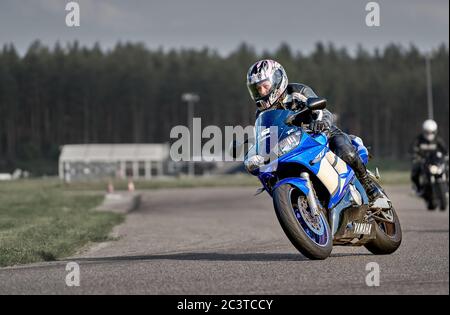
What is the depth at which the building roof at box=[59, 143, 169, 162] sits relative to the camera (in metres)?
83.9

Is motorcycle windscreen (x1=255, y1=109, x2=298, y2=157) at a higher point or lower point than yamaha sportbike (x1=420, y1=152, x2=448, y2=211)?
higher

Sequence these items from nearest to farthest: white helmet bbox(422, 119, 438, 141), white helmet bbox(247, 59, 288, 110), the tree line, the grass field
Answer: white helmet bbox(247, 59, 288, 110), the grass field, white helmet bbox(422, 119, 438, 141), the tree line

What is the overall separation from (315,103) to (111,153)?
77495 millimetres

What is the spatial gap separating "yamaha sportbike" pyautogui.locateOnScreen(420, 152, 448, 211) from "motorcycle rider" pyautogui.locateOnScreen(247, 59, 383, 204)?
41.5 feet

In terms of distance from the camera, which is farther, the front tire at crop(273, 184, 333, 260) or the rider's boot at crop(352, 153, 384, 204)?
the rider's boot at crop(352, 153, 384, 204)

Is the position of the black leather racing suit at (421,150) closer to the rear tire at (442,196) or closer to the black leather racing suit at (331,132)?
the rear tire at (442,196)

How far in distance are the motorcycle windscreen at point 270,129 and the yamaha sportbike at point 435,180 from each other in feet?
44.4

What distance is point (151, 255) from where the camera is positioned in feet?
36.8

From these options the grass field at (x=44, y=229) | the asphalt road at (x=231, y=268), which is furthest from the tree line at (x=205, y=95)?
the asphalt road at (x=231, y=268)

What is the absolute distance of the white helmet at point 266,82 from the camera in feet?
30.9

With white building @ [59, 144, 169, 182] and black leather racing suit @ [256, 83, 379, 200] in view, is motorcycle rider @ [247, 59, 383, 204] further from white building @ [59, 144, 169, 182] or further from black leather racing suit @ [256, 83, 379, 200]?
white building @ [59, 144, 169, 182]

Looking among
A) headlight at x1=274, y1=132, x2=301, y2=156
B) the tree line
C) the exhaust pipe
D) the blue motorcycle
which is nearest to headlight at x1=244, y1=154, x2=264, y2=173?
the blue motorcycle

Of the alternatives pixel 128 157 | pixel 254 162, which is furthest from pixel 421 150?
pixel 128 157
